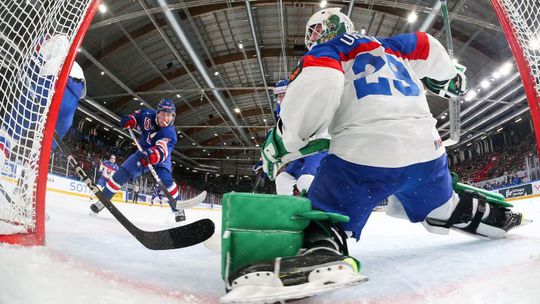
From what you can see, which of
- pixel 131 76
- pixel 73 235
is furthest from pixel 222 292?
pixel 131 76

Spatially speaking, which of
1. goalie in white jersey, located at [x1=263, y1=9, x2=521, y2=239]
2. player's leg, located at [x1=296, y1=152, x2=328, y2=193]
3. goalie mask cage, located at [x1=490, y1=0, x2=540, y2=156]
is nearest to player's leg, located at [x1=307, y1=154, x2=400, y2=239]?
goalie in white jersey, located at [x1=263, y1=9, x2=521, y2=239]

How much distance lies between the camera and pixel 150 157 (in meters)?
3.45

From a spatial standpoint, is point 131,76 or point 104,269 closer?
point 104,269

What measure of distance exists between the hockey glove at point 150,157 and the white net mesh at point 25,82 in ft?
6.61

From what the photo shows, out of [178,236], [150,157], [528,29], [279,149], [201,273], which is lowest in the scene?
[201,273]

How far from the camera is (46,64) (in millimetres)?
1323

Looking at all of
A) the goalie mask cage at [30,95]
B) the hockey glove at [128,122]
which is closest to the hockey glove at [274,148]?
the goalie mask cage at [30,95]

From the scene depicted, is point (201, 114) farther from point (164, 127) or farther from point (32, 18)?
point (32, 18)

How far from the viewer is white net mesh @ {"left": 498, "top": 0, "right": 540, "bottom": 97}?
129cm

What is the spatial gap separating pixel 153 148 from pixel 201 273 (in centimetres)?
252

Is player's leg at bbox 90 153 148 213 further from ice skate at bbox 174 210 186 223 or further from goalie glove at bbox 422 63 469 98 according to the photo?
goalie glove at bbox 422 63 469 98

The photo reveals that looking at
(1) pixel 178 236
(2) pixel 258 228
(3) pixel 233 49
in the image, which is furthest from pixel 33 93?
(3) pixel 233 49

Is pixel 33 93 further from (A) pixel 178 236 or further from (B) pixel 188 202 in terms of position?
(B) pixel 188 202

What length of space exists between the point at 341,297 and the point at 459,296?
26cm
